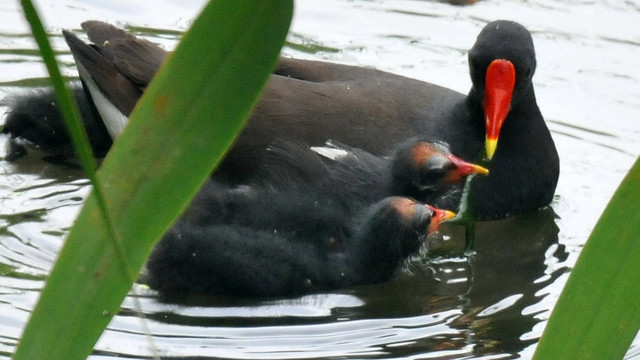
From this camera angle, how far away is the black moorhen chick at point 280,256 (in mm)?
4258

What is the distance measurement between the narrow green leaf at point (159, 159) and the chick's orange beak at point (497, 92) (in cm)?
393

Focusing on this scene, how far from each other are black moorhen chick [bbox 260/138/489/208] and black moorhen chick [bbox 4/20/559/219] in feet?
0.57

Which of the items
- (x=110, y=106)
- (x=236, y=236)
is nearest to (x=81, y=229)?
(x=236, y=236)

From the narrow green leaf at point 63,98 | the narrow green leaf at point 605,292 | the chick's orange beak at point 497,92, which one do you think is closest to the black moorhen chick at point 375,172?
the chick's orange beak at point 497,92

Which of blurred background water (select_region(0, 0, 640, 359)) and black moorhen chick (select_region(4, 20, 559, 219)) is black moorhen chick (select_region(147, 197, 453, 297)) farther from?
black moorhen chick (select_region(4, 20, 559, 219))

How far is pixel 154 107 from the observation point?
1330 millimetres

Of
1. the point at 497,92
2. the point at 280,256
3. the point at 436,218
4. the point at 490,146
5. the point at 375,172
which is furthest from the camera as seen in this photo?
the point at 497,92

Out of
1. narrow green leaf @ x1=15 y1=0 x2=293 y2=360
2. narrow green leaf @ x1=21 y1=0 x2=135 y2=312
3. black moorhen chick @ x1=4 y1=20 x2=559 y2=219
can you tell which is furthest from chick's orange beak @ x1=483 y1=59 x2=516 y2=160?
narrow green leaf @ x1=21 y1=0 x2=135 y2=312

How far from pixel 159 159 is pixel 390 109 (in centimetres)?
397

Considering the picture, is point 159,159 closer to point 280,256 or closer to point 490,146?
point 280,256

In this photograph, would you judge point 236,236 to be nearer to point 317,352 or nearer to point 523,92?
point 317,352

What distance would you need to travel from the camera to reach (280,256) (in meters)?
4.29

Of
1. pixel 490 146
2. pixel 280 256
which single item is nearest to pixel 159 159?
pixel 280 256

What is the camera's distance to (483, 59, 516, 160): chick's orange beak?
205 inches
